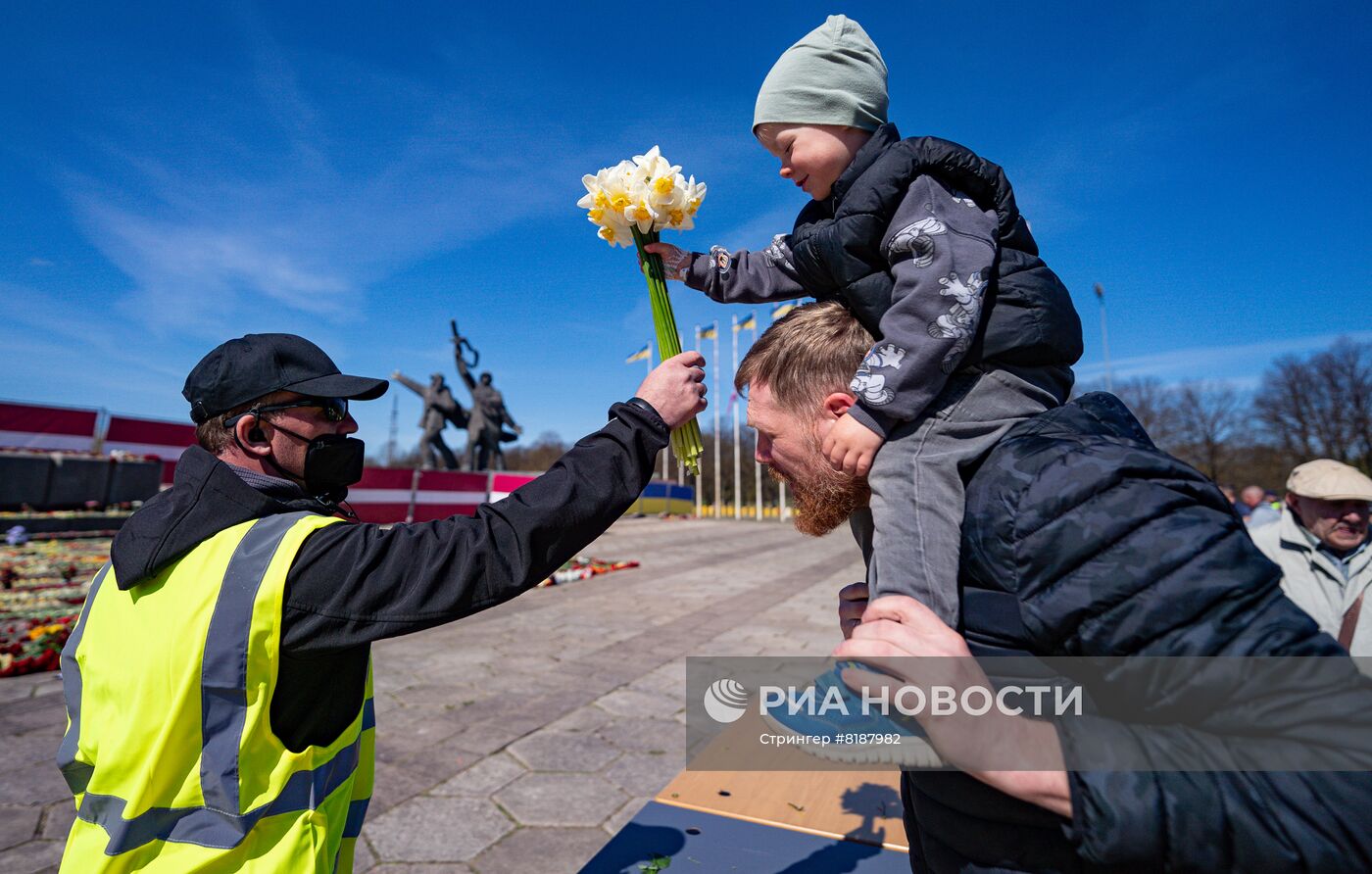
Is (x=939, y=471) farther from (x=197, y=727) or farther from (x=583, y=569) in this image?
(x=583, y=569)

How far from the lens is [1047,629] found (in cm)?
93

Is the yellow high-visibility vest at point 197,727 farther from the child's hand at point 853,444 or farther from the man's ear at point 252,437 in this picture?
the child's hand at point 853,444

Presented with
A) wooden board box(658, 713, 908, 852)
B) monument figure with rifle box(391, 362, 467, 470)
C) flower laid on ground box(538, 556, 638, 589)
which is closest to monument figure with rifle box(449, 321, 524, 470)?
monument figure with rifle box(391, 362, 467, 470)

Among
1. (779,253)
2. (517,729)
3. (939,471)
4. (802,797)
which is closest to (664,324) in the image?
(779,253)

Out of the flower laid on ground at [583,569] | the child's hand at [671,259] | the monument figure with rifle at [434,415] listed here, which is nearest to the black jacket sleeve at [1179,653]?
the child's hand at [671,259]

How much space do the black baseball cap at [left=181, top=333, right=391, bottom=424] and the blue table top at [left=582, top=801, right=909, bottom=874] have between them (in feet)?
5.00

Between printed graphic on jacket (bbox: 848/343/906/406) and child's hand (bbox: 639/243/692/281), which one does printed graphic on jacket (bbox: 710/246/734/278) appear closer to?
child's hand (bbox: 639/243/692/281)

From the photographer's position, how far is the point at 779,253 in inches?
69.6

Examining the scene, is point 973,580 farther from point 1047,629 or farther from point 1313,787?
point 1313,787

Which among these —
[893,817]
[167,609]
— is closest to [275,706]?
[167,609]

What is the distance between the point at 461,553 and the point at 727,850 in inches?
51.7

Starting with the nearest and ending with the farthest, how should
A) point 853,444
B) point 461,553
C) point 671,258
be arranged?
1. point 853,444
2. point 461,553
3. point 671,258

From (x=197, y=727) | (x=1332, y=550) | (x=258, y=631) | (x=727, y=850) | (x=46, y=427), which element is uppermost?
(x=46, y=427)

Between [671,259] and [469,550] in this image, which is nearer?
[469,550]
